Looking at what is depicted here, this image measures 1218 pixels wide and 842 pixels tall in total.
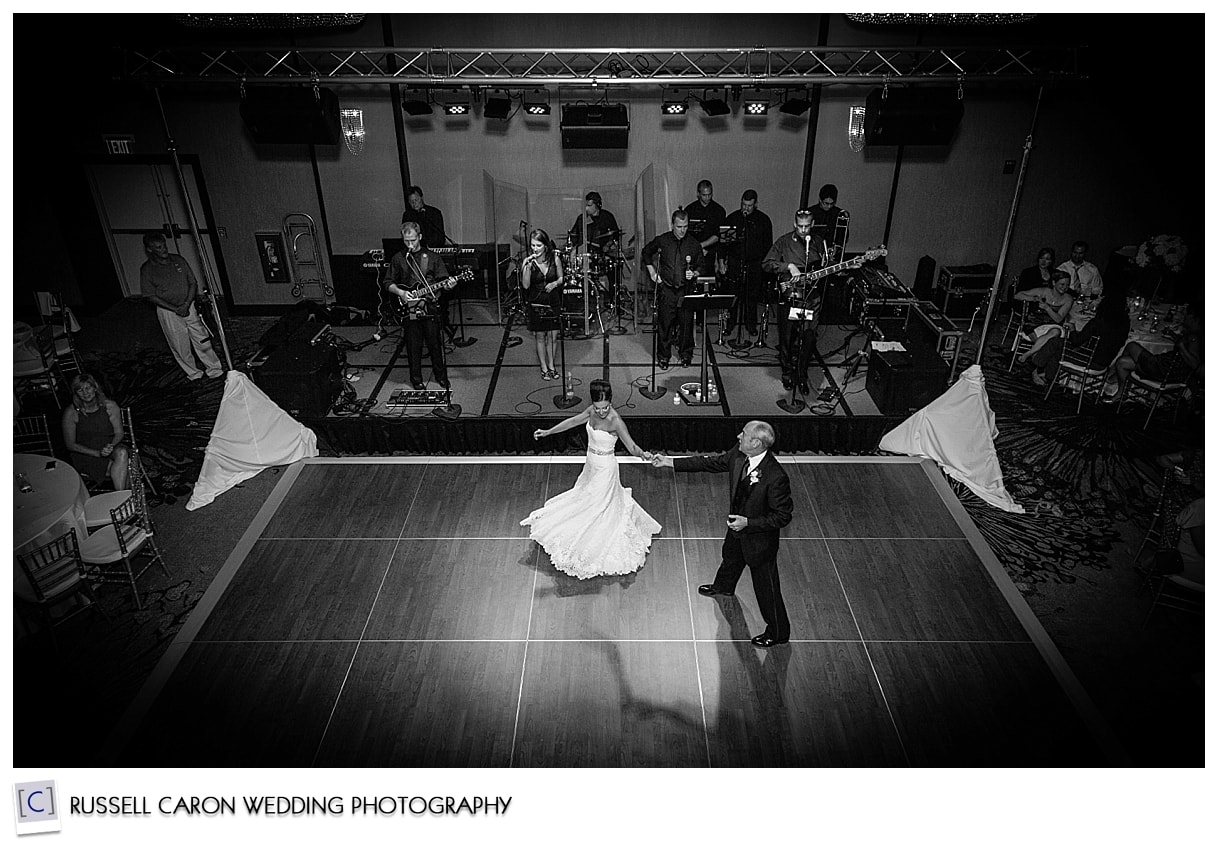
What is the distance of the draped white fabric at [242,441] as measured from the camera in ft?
20.7

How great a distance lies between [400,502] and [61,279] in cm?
664

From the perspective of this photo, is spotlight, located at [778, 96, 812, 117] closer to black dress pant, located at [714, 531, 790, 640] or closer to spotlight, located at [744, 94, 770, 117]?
spotlight, located at [744, 94, 770, 117]

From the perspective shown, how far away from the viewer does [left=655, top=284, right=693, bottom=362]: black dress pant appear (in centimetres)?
779

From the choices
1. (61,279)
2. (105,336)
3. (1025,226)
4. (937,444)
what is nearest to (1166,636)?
(937,444)

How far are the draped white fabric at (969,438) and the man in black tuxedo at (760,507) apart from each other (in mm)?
2603

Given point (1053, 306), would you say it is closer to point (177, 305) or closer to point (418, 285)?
point (418, 285)

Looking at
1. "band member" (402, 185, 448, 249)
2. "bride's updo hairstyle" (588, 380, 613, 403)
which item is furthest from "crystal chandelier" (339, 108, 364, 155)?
"bride's updo hairstyle" (588, 380, 613, 403)

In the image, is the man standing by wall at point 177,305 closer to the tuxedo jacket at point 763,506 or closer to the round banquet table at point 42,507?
the round banquet table at point 42,507

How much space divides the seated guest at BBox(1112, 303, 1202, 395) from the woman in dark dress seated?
535cm

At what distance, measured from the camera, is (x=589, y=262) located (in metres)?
8.04
